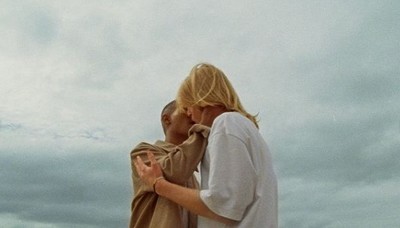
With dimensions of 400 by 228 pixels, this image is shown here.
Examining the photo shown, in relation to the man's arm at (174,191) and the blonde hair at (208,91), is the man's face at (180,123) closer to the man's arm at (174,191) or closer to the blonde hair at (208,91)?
the blonde hair at (208,91)

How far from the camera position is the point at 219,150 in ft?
14.6

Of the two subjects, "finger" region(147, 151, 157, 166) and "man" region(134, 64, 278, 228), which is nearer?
"man" region(134, 64, 278, 228)

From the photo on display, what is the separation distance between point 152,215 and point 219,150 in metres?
0.93

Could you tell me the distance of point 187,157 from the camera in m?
4.79

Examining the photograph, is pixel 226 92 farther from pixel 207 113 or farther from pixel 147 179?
pixel 147 179

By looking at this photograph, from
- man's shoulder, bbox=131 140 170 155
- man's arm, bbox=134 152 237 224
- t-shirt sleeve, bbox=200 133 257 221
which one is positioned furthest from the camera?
man's shoulder, bbox=131 140 170 155

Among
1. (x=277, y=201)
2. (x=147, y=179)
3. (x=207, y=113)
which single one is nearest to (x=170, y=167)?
(x=147, y=179)

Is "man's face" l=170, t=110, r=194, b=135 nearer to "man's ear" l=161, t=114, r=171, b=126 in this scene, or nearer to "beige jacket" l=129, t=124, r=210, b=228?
"man's ear" l=161, t=114, r=171, b=126

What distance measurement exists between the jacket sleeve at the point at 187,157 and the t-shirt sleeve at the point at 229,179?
0.33m

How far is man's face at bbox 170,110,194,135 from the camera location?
523 centimetres

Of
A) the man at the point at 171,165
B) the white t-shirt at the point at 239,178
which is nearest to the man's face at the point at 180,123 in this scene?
the man at the point at 171,165

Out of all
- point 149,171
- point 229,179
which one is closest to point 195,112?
point 149,171

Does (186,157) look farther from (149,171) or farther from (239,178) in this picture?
(239,178)

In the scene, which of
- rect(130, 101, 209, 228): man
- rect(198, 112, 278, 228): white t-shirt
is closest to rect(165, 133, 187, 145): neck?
rect(130, 101, 209, 228): man
